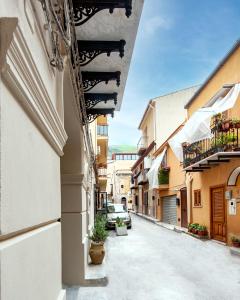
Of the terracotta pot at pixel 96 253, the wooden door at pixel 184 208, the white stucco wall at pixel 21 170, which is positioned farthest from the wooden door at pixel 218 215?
the white stucco wall at pixel 21 170

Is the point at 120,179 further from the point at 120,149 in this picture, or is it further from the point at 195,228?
the point at 195,228

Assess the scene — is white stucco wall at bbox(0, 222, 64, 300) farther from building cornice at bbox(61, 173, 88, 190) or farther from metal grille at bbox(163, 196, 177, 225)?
metal grille at bbox(163, 196, 177, 225)

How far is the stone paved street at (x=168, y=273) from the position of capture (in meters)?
7.80

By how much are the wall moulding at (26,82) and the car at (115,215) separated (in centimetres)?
2242

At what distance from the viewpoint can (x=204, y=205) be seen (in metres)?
18.9

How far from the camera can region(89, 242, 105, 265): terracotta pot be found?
9969 mm

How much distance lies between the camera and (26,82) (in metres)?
1.67

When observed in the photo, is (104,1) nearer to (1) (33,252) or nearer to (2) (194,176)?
(1) (33,252)

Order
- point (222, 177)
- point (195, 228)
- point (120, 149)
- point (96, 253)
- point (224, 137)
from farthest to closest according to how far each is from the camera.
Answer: point (120, 149) → point (195, 228) → point (222, 177) → point (224, 137) → point (96, 253)

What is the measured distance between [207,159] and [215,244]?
10.9 feet

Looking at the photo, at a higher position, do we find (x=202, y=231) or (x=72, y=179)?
(x=72, y=179)

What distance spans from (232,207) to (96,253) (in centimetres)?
674

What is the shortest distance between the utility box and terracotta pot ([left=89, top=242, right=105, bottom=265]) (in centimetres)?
643

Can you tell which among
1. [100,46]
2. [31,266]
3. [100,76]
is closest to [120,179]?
[100,76]
